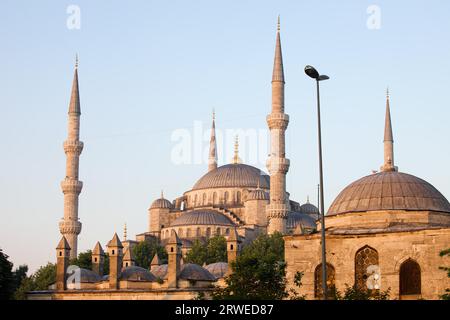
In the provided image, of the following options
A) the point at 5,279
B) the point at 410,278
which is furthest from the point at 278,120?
the point at 410,278

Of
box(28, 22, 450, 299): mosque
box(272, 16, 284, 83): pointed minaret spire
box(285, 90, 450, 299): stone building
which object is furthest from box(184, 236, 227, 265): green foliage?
box(285, 90, 450, 299): stone building

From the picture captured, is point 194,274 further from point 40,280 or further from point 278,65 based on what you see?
point 278,65

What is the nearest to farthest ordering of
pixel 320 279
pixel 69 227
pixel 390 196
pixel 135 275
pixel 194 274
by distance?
1. pixel 320 279
2. pixel 390 196
3. pixel 194 274
4. pixel 135 275
5. pixel 69 227

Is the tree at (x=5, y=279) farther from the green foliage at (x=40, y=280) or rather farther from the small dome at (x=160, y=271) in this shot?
the green foliage at (x=40, y=280)

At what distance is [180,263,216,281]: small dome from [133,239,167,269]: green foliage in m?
22.7

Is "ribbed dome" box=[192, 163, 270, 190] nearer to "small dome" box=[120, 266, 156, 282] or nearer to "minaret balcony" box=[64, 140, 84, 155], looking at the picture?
"minaret balcony" box=[64, 140, 84, 155]

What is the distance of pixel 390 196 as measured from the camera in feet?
114

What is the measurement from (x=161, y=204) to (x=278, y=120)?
74.3 feet

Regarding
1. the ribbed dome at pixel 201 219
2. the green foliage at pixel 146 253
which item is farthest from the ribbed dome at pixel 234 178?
the green foliage at pixel 146 253

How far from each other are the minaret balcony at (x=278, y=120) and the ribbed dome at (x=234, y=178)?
53.9 ft

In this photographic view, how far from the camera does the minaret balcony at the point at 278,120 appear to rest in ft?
250
